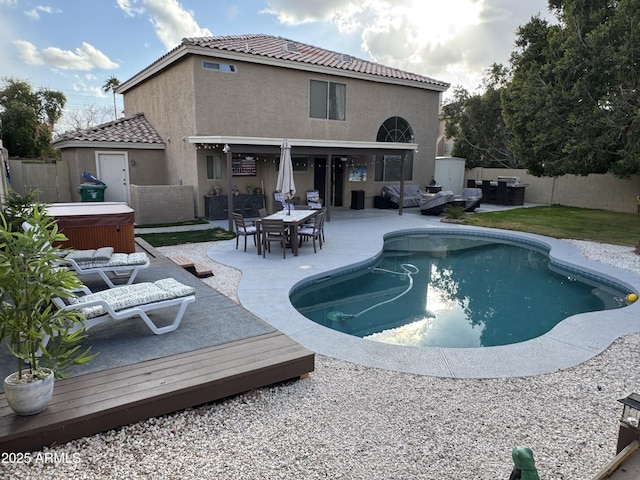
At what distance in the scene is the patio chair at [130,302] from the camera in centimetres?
395

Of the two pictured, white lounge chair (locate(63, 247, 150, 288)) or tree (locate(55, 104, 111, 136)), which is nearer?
white lounge chair (locate(63, 247, 150, 288))

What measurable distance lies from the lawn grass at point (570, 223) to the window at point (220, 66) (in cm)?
948

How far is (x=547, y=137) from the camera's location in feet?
45.1

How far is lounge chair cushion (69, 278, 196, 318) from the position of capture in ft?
13.1

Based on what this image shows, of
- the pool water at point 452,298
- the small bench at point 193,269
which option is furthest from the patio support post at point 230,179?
the pool water at point 452,298

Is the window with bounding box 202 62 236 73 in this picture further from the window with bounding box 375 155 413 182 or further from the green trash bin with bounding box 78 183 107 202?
the window with bounding box 375 155 413 182

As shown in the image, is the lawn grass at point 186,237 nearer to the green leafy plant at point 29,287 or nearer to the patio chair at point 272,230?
the patio chair at point 272,230

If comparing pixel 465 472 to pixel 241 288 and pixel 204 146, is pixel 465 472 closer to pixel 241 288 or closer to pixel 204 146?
pixel 241 288

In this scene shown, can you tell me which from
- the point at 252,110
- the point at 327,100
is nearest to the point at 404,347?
the point at 252,110

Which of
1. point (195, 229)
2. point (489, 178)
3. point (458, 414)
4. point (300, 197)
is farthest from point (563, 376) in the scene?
point (489, 178)

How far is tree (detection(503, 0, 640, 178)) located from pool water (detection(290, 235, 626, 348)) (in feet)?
16.5

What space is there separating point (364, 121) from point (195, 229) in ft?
28.3

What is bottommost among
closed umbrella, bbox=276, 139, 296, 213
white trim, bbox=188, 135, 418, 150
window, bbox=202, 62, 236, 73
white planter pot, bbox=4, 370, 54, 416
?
white planter pot, bbox=4, 370, 54, 416

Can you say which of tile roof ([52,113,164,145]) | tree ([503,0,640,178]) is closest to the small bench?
tile roof ([52,113,164,145])
